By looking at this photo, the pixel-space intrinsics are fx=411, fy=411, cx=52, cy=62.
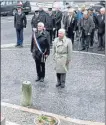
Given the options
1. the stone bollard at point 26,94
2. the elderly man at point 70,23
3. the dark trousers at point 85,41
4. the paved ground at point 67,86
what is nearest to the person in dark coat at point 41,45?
the paved ground at point 67,86

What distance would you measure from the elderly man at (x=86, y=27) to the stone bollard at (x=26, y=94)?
21.5 ft

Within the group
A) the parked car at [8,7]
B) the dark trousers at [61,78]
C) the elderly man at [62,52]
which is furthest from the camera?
the parked car at [8,7]

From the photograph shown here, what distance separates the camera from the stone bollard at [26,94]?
1006 cm

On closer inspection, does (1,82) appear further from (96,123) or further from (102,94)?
(96,123)

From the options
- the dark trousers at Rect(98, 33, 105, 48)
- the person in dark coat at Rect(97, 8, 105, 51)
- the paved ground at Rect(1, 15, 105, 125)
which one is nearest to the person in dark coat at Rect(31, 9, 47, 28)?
the paved ground at Rect(1, 15, 105, 125)

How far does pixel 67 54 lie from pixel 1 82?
2.29 m

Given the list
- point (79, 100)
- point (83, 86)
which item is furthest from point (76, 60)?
point (79, 100)

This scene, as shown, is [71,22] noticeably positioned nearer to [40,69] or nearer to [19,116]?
[40,69]

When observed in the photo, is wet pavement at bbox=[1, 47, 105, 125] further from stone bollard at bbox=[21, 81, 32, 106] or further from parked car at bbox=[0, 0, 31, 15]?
parked car at bbox=[0, 0, 31, 15]

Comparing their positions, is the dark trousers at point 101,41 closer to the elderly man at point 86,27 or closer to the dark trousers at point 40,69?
the elderly man at point 86,27

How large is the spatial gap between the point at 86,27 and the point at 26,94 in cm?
665

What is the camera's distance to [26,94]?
33.3 feet

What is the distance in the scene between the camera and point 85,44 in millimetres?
16531

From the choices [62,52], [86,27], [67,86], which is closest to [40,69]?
[67,86]
